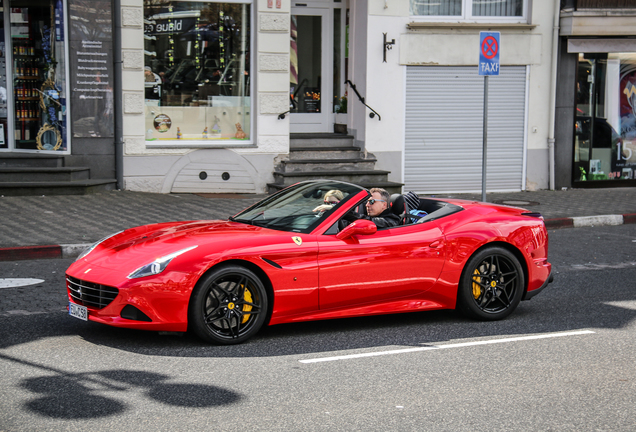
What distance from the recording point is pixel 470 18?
16656mm

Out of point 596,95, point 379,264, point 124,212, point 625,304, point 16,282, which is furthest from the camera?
point 596,95

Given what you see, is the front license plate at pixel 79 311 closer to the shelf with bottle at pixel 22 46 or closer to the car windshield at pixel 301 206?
the car windshield at pixel 301 206

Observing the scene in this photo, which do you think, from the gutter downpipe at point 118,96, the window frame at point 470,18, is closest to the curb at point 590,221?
the window frame at point 470,18

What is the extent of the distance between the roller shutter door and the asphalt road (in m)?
Answer: 9.35

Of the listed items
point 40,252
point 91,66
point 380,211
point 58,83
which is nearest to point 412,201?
point 380,211

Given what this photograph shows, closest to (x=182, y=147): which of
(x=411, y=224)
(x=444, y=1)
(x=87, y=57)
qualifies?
(x=87, y=57)

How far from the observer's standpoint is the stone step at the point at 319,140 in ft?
53.1

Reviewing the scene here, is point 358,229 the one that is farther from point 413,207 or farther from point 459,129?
point 459,129

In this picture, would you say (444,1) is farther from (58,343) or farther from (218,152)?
(58,343)

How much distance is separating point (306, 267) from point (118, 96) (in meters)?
9.67

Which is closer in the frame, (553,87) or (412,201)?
(412,201)

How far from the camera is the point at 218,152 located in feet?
49.7

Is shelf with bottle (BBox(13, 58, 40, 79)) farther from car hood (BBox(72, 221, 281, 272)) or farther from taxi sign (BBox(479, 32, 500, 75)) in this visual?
car hood (BBox(72, 221, 281, 272))

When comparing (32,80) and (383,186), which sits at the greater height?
(32,80)
